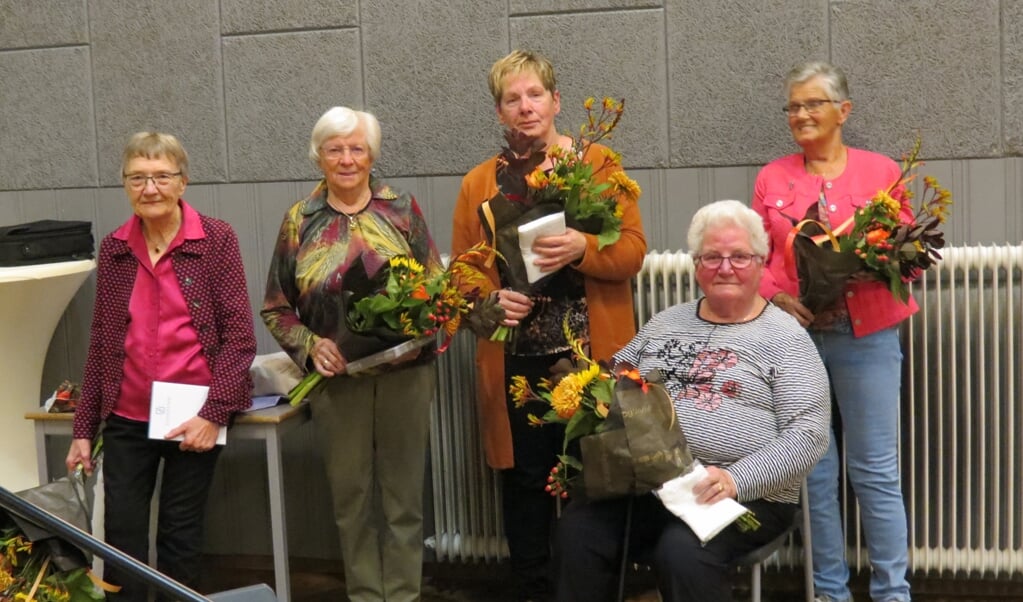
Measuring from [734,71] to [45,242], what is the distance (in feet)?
7.64

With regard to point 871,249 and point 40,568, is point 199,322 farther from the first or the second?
point 871,249

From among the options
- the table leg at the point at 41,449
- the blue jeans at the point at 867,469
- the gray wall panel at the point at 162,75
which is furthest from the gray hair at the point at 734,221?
the table leg at the point at 41,449

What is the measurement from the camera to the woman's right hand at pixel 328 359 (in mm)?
3021

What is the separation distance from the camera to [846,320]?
3.08 m

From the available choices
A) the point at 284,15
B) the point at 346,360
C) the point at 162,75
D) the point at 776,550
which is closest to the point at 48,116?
the point at 162,75

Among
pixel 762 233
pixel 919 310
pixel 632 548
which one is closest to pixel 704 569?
pixel 632 548

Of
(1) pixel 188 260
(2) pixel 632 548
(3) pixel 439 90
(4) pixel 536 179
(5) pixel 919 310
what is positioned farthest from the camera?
(3) pixel 439 90

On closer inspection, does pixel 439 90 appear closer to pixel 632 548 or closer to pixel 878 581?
pixel 632 548

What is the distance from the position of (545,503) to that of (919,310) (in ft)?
4.10

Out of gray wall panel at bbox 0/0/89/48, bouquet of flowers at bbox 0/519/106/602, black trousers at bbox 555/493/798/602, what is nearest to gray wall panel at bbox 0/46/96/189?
gray wall panel at bbox 0/0/89/48

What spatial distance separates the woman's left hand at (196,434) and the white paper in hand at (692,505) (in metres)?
1.27

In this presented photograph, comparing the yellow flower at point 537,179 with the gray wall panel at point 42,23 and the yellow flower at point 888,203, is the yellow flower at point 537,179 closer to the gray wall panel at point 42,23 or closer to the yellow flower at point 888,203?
the yellow flower at point 888,203

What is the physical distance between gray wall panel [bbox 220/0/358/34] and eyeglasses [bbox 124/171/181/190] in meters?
0.97

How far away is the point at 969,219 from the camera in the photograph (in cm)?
336
